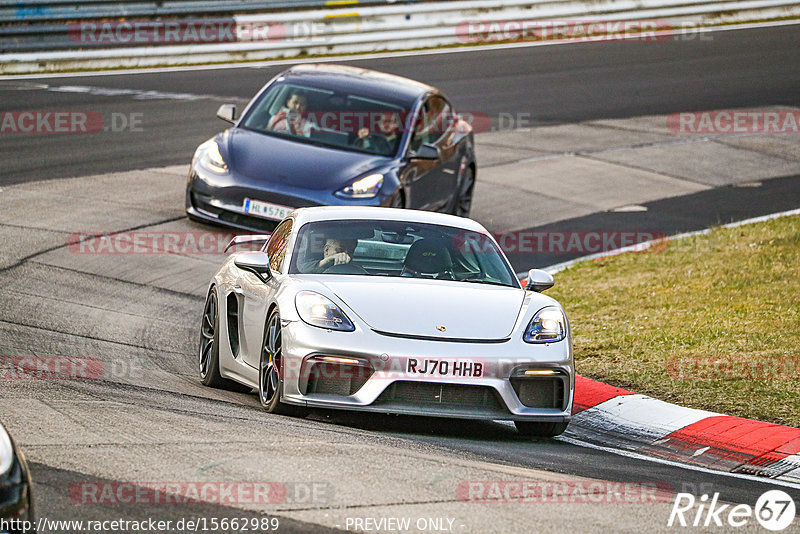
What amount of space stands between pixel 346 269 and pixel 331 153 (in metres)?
5.88

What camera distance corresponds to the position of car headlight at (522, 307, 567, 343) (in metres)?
7.84

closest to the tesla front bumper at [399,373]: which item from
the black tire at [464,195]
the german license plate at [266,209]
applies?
the german license plate at [266,209]

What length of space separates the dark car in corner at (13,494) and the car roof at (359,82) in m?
10.9

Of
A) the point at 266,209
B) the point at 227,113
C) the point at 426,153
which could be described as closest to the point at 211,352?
the point at 266,209

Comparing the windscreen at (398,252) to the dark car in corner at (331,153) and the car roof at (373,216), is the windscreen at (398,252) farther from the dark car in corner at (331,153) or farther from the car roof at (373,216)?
the dark car in corner at (331,153)

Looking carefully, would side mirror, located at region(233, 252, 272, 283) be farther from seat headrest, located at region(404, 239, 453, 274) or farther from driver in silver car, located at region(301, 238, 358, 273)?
seat headrest, located at region(404, 239, 453, 274)

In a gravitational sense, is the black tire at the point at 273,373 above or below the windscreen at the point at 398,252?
below

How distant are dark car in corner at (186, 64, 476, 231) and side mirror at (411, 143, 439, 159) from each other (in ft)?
0.04

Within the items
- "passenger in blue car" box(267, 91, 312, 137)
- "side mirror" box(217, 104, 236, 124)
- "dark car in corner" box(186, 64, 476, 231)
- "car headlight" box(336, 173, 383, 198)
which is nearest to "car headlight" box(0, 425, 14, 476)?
"dark car in corner" box(186, 64, 476, 231)

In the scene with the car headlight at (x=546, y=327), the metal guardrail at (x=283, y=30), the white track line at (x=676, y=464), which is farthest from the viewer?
the metal guardrail at (x=283, y=30)

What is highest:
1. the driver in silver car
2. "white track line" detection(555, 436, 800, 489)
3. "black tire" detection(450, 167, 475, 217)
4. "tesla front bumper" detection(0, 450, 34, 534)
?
"tesla front bumper" detection(0, 450, 34, 534)

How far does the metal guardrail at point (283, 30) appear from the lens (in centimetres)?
2395

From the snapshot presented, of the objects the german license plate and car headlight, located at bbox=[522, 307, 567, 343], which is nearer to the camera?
car headlight, located at bbox=[522, 307, 567, 343]

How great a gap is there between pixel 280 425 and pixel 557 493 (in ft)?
5.63
